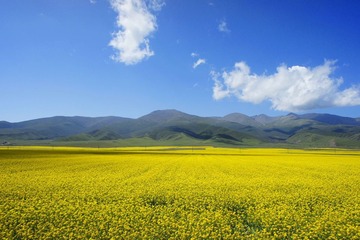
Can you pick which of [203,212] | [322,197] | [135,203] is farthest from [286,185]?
[135,203]

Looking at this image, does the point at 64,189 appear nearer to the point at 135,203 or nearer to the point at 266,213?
the point at 135,203

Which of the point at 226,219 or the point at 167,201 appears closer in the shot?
the point at 226,219

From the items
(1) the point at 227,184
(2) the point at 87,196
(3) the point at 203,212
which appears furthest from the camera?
(1) the point at 227,184

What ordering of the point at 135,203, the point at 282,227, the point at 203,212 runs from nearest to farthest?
the point at 282,227, the point at 203,212, the point at 135,203

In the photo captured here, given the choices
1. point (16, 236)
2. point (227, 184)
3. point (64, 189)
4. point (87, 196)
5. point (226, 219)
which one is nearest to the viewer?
point (16, 236)

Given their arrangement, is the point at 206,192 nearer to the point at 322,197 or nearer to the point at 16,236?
the point at 322,197

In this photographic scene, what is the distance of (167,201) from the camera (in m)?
16.8

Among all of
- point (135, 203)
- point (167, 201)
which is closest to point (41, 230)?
point (135, 203)

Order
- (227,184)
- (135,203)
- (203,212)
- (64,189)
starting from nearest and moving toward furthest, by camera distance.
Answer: (203,212) → (135,203) → (64,189) → (227,184)

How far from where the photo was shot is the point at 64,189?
19.7m

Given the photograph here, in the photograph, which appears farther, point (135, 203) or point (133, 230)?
point (135, 203)

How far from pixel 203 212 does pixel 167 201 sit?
3207 mm

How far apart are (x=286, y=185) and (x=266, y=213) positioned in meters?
9.34

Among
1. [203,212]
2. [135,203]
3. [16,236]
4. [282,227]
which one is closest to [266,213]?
[282,227]
